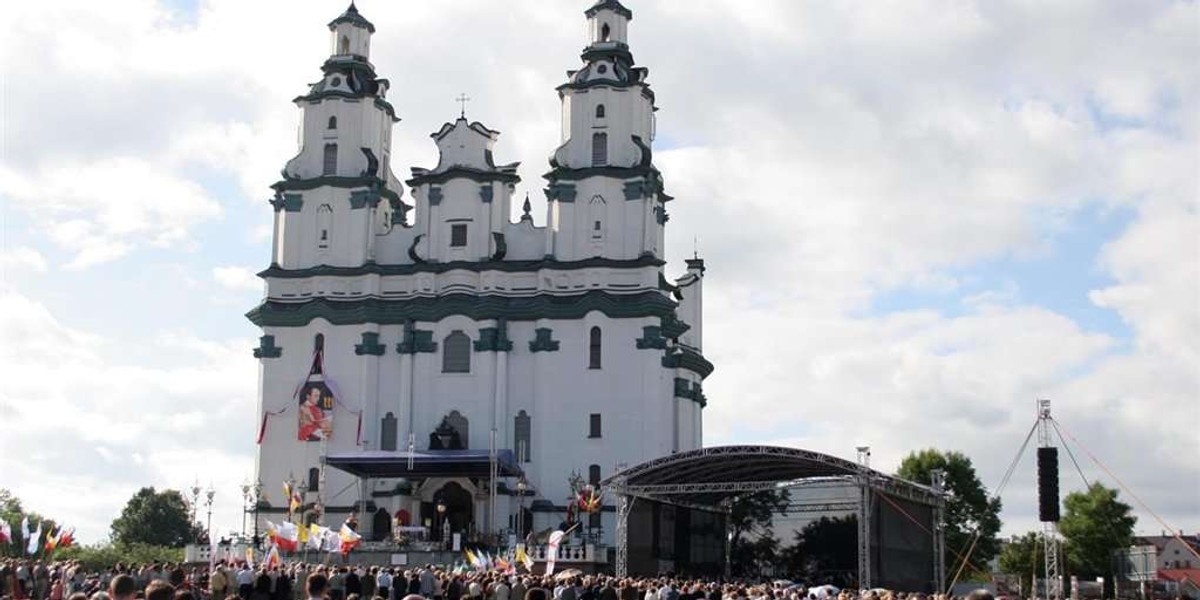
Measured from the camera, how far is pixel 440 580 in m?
34.1

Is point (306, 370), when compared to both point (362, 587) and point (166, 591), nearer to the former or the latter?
point (362, 587)

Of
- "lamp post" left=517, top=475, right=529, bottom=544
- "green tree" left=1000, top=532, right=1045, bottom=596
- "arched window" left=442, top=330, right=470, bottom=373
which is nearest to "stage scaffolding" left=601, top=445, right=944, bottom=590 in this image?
"lamp post" left=517, top=475, right=529, bottom=544

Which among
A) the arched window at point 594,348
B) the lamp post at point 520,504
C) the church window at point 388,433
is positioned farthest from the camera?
the church window at point 388,433

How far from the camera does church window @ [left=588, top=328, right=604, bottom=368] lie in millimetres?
61656

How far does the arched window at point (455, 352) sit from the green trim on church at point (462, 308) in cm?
98

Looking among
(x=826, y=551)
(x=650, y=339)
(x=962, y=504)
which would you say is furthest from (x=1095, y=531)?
(x=650, y=339)

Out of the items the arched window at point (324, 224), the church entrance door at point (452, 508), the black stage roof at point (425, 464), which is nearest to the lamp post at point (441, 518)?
the church entrance door at point (452, 508)

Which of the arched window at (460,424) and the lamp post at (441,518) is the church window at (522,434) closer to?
the arched window at (460,424)

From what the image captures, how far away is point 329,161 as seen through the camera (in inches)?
2598

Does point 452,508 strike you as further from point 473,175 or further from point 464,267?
point 473,175

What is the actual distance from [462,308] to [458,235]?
3472 mm

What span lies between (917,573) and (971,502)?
33.9 m

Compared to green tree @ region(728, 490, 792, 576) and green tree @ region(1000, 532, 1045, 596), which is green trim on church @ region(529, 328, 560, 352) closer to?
green tree @ region(728, 490, 792, 576)

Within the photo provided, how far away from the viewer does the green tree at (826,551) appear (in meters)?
60.4
